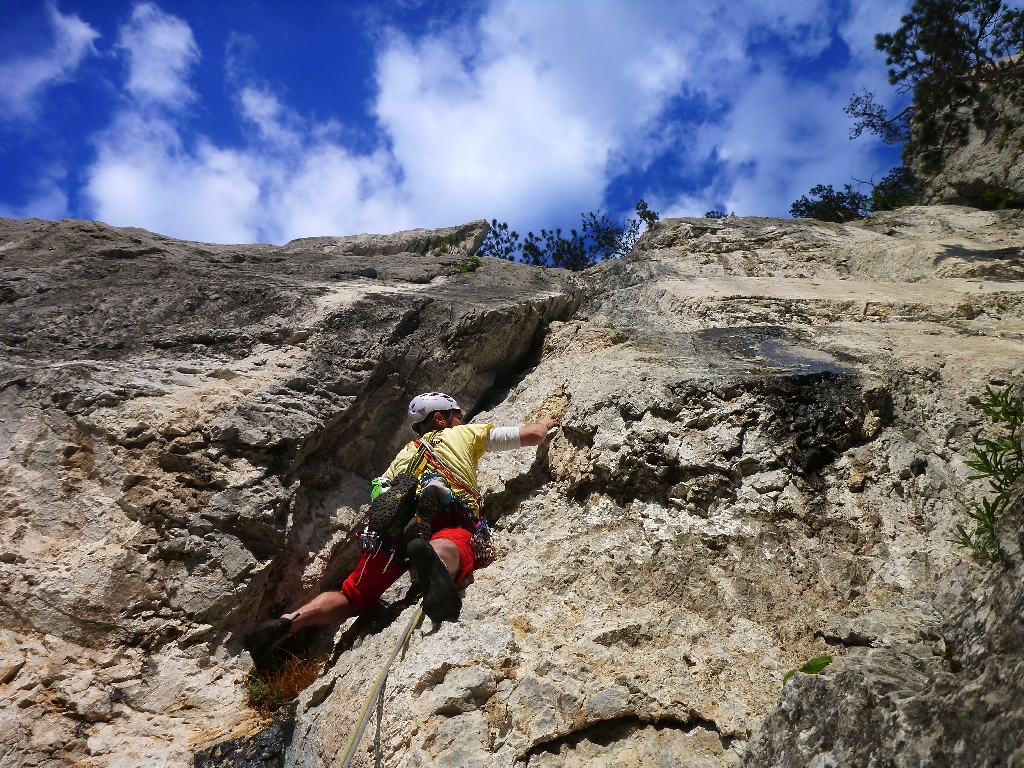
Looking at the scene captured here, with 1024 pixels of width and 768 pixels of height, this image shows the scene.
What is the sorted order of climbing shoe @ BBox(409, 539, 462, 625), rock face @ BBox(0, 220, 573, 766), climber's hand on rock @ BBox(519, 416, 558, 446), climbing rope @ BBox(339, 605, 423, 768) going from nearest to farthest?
climbing rope @ BBox(339, 605, 423, 768) → climbing shoe @ BBox(409, 539, 462, 625) → rock face @ BBox(0, 220, 573, 766) → climber's hand on rock @ BBox(519, 416, 558, 446)

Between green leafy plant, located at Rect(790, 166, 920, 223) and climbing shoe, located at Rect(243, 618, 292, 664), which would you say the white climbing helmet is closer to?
climbing shoe, located at Rect(243, 618, 292, 664)

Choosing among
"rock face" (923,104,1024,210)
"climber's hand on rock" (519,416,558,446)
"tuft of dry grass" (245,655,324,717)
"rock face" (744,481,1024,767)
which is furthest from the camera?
"rock face" (923,104,1024,210)

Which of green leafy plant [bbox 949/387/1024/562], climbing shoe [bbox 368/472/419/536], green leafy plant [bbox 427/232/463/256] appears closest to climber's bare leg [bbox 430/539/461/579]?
climbing shoe [bbox 368/472/419/536]

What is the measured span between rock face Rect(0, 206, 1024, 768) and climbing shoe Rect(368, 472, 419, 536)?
686 mm

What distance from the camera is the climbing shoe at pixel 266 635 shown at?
4.76m

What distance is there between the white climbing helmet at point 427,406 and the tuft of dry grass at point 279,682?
2208mm

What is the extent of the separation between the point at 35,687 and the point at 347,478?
2792mm

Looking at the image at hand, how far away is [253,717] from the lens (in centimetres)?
452

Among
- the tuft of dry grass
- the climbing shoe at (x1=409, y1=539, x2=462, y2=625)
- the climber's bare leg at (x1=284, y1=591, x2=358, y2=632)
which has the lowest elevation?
the tuft of dry grass

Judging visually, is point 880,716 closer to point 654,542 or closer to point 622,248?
point 654,542

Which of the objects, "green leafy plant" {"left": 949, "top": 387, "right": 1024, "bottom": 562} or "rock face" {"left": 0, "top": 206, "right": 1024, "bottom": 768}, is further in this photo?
"green leafy plant" {"left": 949, "top": 387, "right": 1024, "bottom": 562}

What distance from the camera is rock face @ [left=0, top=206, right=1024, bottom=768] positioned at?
3.53 metres

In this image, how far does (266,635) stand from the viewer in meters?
4.77

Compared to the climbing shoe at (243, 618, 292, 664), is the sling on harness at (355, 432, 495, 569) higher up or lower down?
higher up
